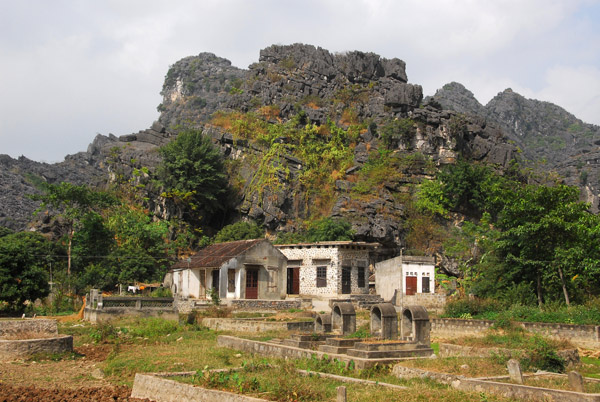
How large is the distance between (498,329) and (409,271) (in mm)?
15615

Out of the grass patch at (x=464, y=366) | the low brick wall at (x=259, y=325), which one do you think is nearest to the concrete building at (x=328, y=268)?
the low brick wall at (x=259, y=325)

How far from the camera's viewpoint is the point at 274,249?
123ft

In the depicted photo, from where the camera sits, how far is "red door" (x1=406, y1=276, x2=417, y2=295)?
3691cm

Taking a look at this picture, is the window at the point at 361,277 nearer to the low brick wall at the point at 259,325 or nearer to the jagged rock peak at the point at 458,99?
the low brick wall at the point at 259,325

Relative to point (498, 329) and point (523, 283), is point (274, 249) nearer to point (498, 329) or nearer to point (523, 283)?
point (523, 283)

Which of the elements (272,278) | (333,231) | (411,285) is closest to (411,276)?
(411,285)

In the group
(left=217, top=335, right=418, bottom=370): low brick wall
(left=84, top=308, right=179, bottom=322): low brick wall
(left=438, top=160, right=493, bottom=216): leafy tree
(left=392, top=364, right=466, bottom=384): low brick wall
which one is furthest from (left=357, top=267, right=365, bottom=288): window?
(left=392, top=364, right=466, bottom=384): low brick wall

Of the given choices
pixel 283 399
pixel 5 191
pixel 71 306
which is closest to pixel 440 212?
pixel 71 306

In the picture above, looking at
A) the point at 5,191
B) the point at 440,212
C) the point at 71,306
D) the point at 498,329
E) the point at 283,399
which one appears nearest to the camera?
the point at 283,399

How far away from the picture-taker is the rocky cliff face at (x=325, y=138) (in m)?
47.0

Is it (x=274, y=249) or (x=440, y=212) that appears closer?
(x=274, y=249)

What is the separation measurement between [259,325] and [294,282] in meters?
15.3

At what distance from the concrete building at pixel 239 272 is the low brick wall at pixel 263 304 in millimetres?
2721

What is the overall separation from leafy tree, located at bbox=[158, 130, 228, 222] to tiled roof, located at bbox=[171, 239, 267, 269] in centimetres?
866
